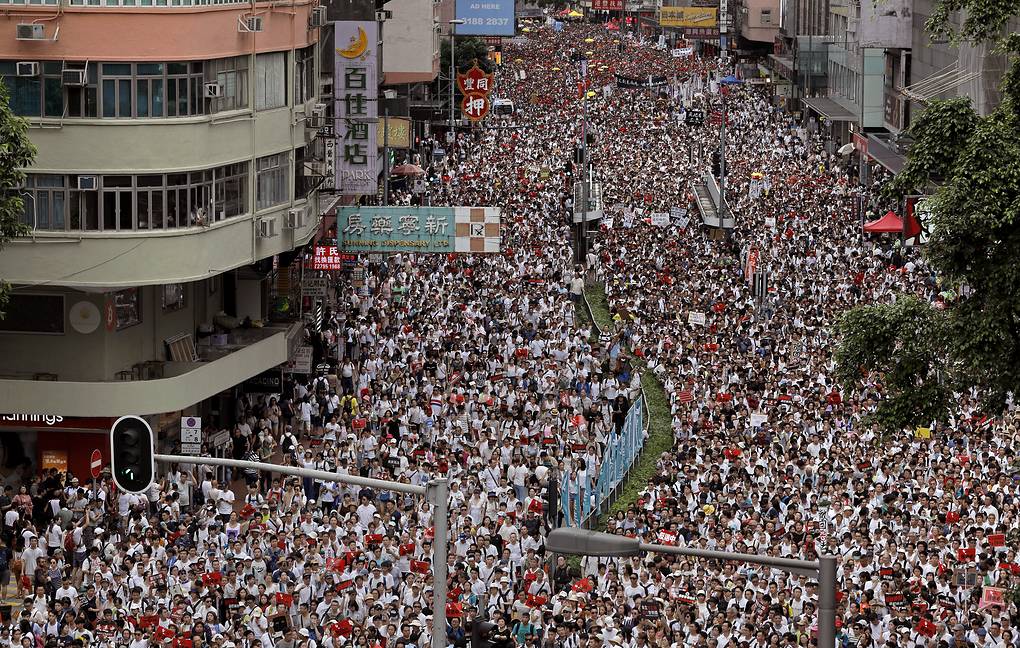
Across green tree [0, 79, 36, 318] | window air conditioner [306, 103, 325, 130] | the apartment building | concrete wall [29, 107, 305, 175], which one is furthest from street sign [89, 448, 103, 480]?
window air conditioner [306, 103, 325, 130]

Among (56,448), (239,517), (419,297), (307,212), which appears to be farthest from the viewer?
(419,297)

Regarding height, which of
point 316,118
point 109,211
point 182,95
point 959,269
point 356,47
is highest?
point 356,47

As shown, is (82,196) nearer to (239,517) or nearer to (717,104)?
(239,517)

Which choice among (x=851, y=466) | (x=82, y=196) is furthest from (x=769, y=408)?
(x=82, y=196)

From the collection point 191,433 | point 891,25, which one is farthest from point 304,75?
point 891,25

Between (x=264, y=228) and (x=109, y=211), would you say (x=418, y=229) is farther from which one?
(x=109, y=211)

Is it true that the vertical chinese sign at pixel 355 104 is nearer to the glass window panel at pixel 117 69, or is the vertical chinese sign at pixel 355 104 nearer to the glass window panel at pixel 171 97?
the glass window panel at pixel 171 97

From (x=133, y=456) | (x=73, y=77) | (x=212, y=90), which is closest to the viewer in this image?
(x=133, y=456)
